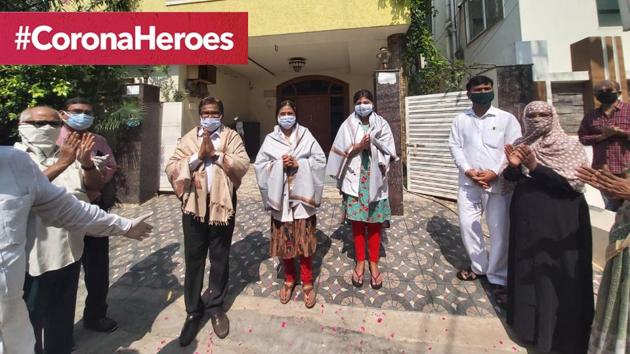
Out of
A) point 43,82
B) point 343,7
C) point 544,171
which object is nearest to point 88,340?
point 544,171

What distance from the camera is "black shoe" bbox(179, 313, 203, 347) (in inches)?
94.0

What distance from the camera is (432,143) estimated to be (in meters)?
5.62

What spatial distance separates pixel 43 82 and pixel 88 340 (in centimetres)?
458

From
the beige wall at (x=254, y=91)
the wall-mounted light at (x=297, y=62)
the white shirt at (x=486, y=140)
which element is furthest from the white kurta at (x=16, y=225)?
the wall-mounted light at (x=297, y=62)

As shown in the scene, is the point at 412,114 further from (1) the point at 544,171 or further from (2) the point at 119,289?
(2) the point at 119,289

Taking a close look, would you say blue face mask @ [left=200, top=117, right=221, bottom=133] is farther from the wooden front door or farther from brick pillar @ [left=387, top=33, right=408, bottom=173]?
the wooden front door

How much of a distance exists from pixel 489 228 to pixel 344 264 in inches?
57.6

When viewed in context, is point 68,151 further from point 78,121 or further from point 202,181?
point 202,181

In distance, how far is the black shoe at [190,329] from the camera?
239 cm

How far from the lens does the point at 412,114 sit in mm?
5906

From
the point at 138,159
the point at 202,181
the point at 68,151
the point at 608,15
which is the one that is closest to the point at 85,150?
the point at 68,151

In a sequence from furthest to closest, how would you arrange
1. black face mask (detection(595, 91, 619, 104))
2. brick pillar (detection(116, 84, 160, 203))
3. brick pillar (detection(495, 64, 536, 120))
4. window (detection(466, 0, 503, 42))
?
window (detection(466, 0, 503, 42)) → brick pillar (detection(116, 84, 160, 203)) → brick pillar (detection(495, 64, 536, 120)) → black face mask (detection(595, 91, 619, 104))

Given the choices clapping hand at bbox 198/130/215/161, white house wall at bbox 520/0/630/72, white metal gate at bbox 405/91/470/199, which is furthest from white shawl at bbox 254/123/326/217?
white house wall at bbox 520/0/630/72

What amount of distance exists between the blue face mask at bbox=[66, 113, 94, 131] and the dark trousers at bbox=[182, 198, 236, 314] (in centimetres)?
97
